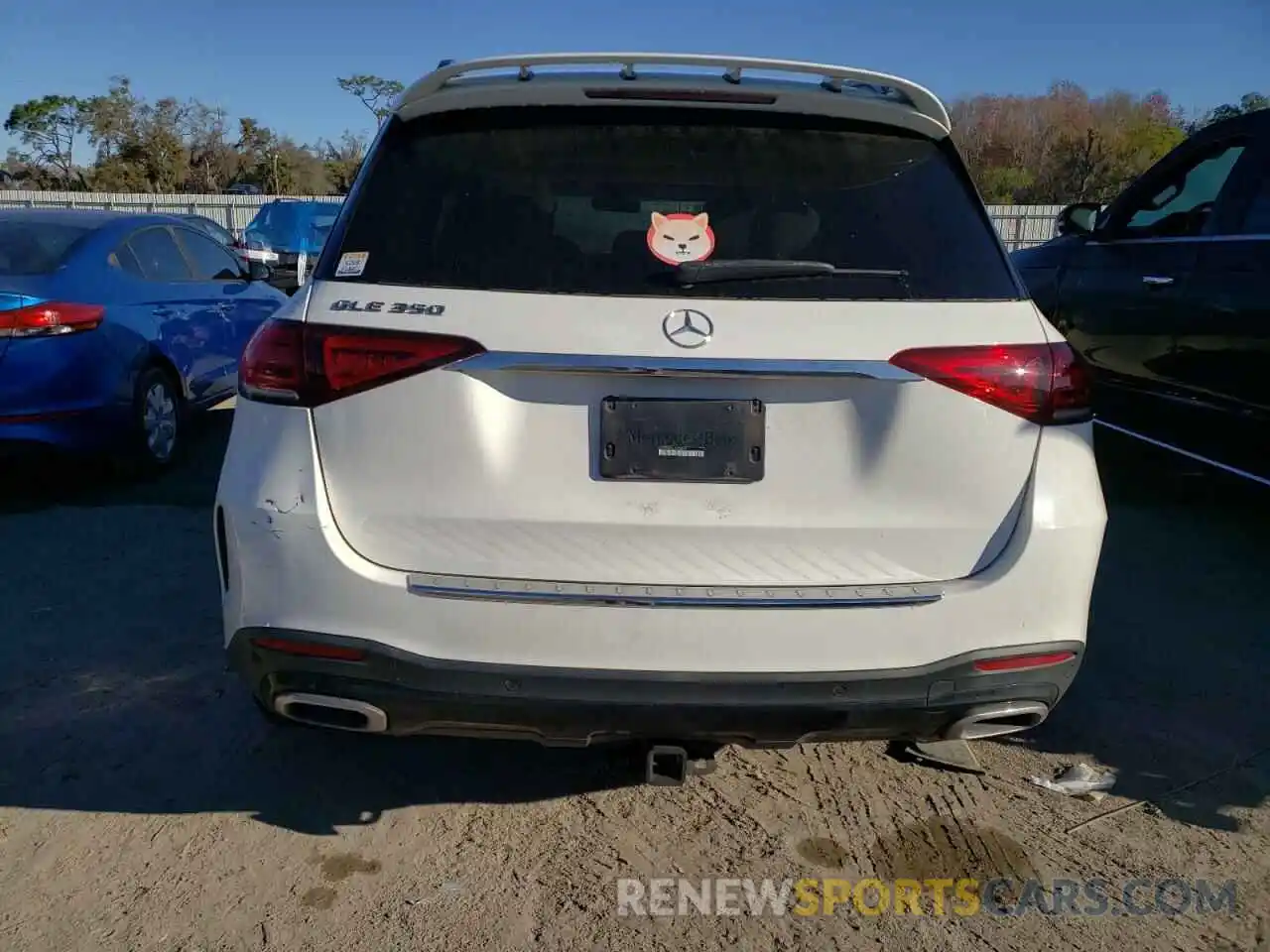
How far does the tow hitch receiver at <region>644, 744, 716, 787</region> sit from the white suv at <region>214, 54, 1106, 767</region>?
10cm

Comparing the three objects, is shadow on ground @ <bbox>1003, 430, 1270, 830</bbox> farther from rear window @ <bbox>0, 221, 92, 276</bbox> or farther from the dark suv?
rear window @ <bbox>0, 221, 92, 276</bbox>

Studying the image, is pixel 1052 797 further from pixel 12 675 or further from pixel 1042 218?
pixel 1042 218

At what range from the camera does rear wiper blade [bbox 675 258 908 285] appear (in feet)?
7.19

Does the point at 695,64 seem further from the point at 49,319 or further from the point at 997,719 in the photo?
the point at 49,319

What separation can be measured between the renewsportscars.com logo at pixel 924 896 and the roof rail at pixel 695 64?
6.12ft

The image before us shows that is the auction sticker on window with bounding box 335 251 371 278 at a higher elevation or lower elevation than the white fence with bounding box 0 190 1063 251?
lower

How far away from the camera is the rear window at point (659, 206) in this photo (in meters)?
2.22

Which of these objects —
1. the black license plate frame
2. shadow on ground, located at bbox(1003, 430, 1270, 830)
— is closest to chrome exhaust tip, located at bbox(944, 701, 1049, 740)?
the black license plate frame

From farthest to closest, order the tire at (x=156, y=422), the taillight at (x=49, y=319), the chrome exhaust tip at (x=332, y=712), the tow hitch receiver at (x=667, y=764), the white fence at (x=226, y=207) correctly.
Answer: the white fence at (x=226, y=207) → the tire at (x=156, y=422) → the taillight at (x=49, y=319) → the tow hitch receiver at (x=667, y=764) → the chrome exhaust tip at (x=332, y=712)

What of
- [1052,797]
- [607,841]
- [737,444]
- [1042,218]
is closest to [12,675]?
[607,841]

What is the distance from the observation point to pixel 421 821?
109 inches

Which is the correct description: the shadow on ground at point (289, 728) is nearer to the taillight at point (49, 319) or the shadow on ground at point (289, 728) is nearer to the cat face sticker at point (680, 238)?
the taillight at point (49, 319)

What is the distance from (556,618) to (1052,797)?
5.59 ft

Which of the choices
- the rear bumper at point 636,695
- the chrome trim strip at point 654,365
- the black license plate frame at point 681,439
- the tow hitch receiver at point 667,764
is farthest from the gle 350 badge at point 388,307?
the tow hitch receiver at point 667,764
